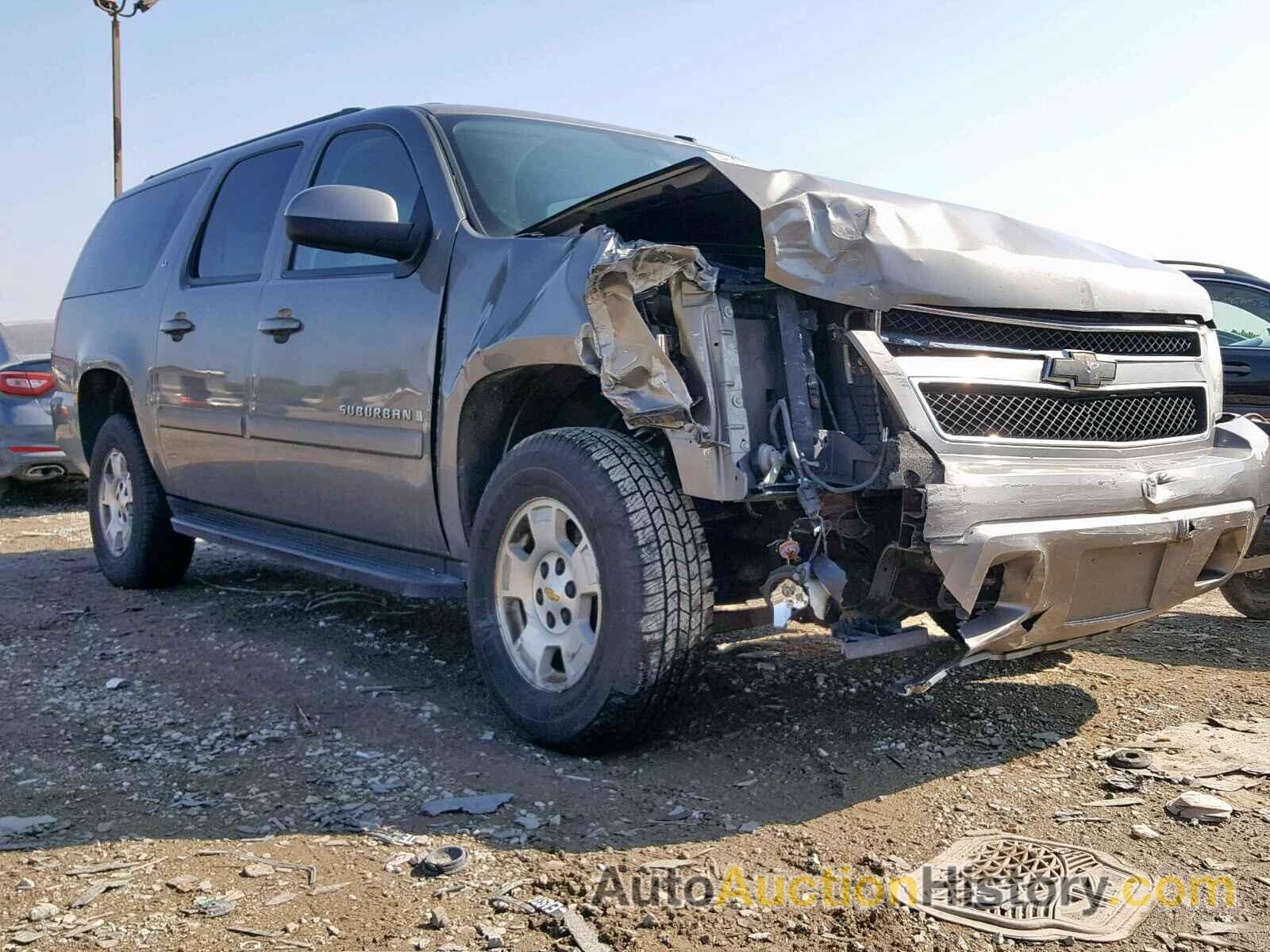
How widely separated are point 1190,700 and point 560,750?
80.7 inches

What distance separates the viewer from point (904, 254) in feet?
9.50

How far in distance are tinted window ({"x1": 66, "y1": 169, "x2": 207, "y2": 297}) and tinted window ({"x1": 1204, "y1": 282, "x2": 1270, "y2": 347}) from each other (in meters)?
5.12

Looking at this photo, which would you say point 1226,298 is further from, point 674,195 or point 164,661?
point 164,661

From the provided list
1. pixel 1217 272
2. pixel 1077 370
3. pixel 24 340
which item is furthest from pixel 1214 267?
pixel 24 340

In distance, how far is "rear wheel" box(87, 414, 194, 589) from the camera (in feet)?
18.3

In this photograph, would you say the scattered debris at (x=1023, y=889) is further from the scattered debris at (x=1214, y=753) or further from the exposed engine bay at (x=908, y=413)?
the scattered debris at (x=1214, y=753)

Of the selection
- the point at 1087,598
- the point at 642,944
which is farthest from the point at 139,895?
the point at 1087,598

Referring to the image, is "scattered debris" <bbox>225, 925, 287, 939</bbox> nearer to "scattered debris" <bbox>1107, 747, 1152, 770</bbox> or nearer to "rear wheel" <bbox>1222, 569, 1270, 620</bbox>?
"scattered debris" <bbox>1107, 747, 1152, 770</bbox>

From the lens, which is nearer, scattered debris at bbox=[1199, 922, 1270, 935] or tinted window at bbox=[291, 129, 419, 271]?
scattered debris at bbox=[1199, 922, 1270, 935]

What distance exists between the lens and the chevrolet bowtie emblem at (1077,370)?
10.0ft

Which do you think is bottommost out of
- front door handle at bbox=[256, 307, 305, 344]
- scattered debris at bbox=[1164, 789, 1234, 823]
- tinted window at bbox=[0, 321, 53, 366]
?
scattered debris at bbox=[1164, 789, 1234, 823]

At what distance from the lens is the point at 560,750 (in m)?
3.21

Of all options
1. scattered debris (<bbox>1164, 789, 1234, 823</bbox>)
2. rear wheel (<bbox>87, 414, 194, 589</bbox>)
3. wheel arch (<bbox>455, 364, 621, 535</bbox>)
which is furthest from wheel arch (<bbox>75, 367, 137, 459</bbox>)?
scattered debris (<bbox>1164, 789, 1234, 823</bbox>)

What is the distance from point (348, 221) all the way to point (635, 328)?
1.15 metres
